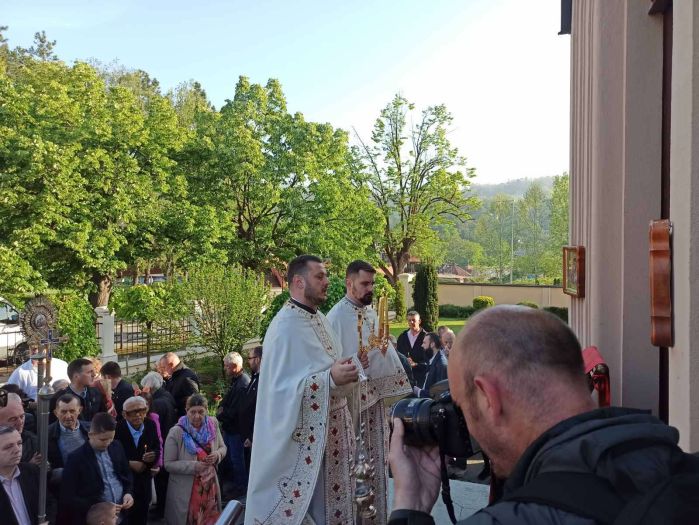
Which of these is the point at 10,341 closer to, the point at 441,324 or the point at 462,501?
the point at 462,501

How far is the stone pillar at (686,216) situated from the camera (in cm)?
276

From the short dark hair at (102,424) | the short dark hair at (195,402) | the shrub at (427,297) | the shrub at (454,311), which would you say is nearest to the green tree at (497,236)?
the shrub at (454,311)

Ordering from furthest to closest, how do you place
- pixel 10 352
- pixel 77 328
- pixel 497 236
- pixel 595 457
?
pixel 497 236 < pixel 10 352 < pixel 77 328 < pixel 595 457

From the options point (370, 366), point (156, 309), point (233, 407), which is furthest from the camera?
point (156, 309)

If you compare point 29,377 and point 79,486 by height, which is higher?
point 29,377

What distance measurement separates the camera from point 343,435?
18.2ft

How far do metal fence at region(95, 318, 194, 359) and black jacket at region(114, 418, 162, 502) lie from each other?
420 inches

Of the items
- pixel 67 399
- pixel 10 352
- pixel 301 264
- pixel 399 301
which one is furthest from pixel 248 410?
pixel 399 301

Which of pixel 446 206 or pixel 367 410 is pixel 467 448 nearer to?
pixel 367 410

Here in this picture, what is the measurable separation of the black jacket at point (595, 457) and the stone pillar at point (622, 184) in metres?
3.63

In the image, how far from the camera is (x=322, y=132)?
91.7 ft

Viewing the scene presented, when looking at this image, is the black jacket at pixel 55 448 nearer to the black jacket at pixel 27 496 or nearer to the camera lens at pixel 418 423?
the black jacket at pixel 27 496

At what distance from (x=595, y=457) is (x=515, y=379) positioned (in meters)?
0.25

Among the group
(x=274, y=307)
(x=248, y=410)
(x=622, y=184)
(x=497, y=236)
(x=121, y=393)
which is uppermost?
(x=497, y=236)
